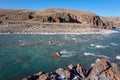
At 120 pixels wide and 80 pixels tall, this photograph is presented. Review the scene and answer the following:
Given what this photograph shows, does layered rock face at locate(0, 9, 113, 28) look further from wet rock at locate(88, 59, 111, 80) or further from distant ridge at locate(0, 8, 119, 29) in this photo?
wet rock at locate(88, 59, 111, 80)

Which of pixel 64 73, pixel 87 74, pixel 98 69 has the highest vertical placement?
pixel 98 69

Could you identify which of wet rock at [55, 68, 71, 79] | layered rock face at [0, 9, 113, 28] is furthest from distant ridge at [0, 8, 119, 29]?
wet rock at [55, 68, 71, 79]

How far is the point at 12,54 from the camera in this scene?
49594mm

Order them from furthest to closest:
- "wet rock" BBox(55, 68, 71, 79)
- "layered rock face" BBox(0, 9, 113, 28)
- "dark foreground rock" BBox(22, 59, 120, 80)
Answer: "layered rock face" BBox(0, 9, 113, 28)
"wet rock" BBox(55, 68, 71, 79)
"dark foreground rock" BBox(22, 59, 120, 80)

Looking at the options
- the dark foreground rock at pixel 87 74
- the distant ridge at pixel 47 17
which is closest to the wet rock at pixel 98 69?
the dark foreground rock at pixel 87 74

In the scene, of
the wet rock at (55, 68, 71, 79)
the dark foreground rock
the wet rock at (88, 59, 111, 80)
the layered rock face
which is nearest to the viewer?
the dark foreground rock

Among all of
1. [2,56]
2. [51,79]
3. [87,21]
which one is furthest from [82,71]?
[87,21]

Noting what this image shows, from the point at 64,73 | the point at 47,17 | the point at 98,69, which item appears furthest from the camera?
the point at 47,17

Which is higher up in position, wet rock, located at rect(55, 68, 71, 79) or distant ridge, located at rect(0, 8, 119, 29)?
distant ridge, located at rect(0, 8, 119, 29)

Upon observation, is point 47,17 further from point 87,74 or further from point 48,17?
point 87,74

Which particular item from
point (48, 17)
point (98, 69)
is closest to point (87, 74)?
point (98, 69)

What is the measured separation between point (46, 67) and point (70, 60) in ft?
23.3

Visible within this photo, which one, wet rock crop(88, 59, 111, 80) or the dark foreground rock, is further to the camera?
wet rock crop(88, 59, 111, 80)

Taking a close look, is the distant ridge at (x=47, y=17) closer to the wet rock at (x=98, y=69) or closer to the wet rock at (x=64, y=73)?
the wet rock at (x=64, y=73)
